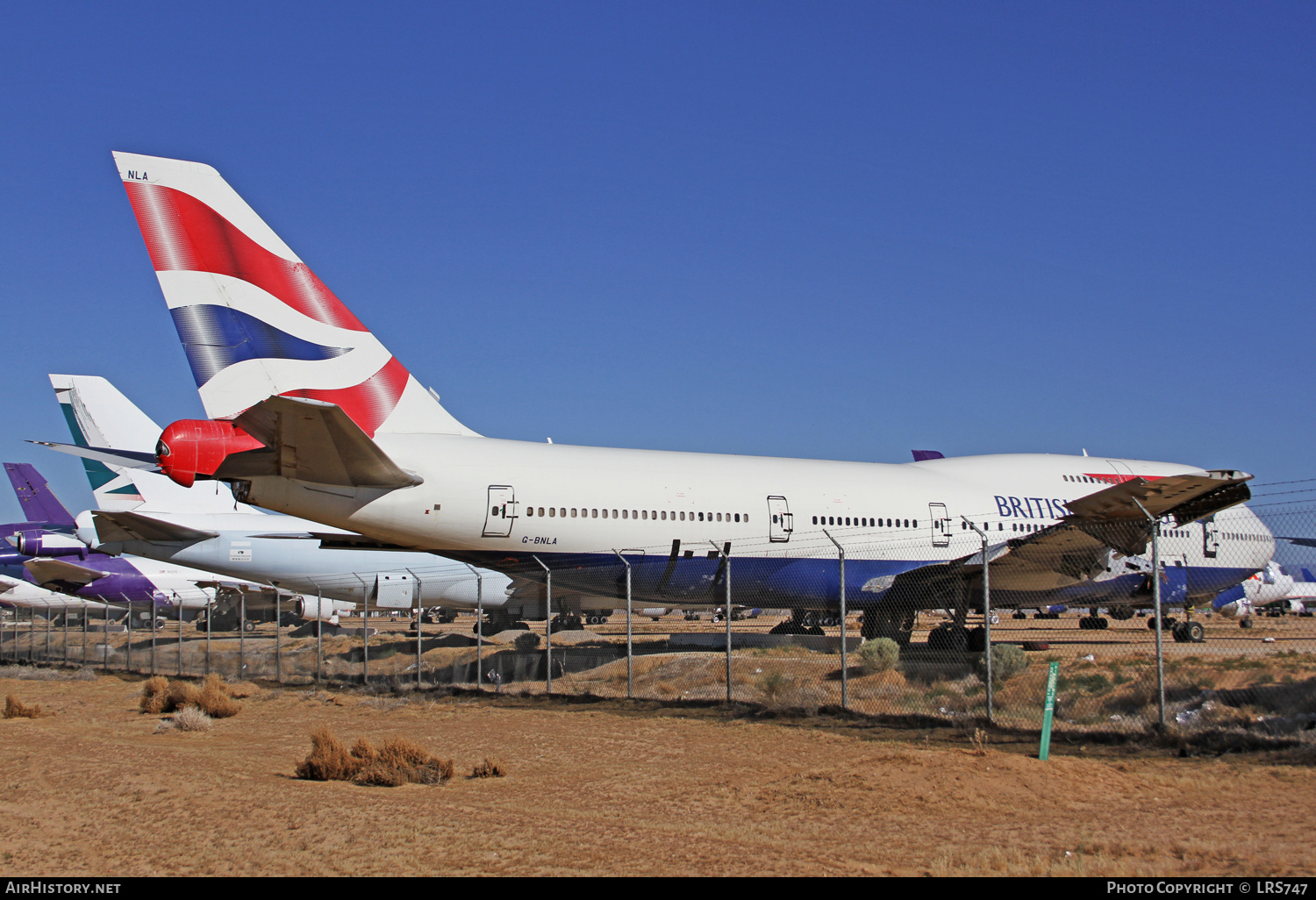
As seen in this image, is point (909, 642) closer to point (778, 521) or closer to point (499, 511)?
point (778, 521)

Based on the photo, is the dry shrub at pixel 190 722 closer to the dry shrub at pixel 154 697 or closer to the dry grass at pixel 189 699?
the dry grass at pixel 189 699

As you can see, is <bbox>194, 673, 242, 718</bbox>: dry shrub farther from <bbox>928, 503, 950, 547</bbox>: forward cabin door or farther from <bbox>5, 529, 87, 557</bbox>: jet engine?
<bbox>5, 529, 87, 557</bbox>: jet engine

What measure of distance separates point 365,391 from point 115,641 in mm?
27633

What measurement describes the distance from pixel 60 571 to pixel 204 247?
2483cm

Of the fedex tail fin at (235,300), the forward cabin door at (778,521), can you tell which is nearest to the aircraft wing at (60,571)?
the fedex tail fin at (235,300)

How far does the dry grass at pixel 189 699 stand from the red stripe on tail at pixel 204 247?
18.7 feet

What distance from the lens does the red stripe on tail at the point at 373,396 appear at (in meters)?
16.5

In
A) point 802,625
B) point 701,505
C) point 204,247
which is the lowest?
point 802,625

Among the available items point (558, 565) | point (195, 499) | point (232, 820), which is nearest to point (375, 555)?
point (195, 499)

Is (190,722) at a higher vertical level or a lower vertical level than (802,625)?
lower

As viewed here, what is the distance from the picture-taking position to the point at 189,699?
15812mm

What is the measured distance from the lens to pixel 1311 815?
670cm

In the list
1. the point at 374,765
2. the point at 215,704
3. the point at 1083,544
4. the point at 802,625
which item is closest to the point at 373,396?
the point at 215,704
